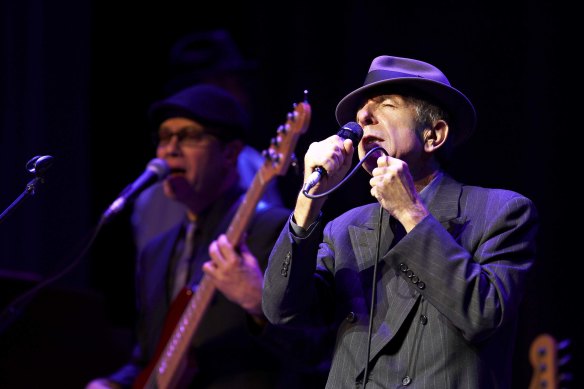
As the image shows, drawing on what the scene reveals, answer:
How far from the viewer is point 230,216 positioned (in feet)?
13.5

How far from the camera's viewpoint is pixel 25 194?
2.68m

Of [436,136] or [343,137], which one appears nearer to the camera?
[343,137]

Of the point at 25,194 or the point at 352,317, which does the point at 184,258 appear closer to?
the point at 25,194

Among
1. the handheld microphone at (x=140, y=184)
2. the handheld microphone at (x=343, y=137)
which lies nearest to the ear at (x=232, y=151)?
the handheld microphone at (x=140, y=184)

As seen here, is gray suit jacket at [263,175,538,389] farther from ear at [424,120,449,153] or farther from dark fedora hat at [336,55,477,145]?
dark fedora hat at [336,55,477,145]

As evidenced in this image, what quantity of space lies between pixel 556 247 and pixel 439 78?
1599 millimetres

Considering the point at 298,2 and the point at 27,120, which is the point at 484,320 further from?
the point at 27,120

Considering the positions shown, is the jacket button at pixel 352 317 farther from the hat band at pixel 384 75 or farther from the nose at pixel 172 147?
the nose at pixel 172 147

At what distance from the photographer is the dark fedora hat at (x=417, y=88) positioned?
2.56 metres

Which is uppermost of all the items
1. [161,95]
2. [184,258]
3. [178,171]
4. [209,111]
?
→ [209,111]

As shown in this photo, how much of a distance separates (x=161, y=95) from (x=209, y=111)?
5.68 feet

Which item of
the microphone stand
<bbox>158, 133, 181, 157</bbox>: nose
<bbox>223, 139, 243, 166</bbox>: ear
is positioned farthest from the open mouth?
the microphone stand

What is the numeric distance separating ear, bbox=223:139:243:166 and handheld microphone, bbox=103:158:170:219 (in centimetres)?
30

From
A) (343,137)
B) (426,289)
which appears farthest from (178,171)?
(426,289)
